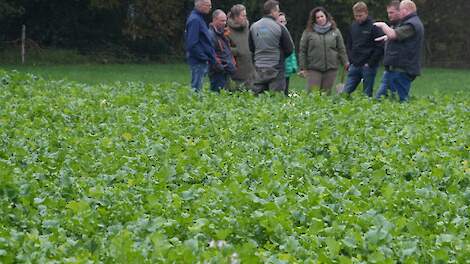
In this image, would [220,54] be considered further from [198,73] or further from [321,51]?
[321,51]

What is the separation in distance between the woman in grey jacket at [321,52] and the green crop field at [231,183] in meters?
3.15

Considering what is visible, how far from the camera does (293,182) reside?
6.81 m

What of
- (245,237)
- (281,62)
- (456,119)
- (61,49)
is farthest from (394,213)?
(61,49)

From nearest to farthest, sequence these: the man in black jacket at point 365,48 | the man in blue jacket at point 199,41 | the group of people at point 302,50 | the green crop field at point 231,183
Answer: the green crop field at point 231,183, the group of people at point 302,50, the man in blue jacket at point 199,41, the man in black jacket at point 365,48

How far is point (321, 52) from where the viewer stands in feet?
48.8

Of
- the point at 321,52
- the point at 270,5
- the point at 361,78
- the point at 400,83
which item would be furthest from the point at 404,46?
the point at 270,5

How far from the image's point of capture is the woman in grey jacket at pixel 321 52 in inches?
586

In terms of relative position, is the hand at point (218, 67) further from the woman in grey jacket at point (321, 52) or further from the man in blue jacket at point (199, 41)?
the woman in grey jacket at point (321, 52)

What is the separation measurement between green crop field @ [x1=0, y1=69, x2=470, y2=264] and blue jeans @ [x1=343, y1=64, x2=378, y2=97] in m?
3.38

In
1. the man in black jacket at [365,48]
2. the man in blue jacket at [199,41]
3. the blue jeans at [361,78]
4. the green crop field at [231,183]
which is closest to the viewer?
the green crop field at [231,183]

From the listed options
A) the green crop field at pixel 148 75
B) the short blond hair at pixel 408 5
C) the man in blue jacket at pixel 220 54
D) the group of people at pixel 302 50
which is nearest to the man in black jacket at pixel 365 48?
the group of people at pixel 302 50

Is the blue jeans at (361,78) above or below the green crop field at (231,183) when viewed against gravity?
below

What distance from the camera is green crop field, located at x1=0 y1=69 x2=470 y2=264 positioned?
189 inches

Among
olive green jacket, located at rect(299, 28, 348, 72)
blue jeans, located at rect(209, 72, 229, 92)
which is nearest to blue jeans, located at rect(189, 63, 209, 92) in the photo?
blue jeans, located at rect(209, 72, 229, 92)
